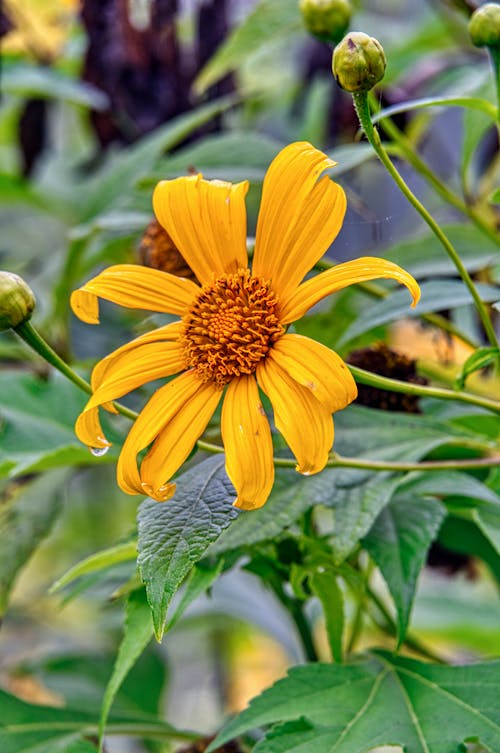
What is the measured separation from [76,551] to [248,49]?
0.87m

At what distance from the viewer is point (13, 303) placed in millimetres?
399

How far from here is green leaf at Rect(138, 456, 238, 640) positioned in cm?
35

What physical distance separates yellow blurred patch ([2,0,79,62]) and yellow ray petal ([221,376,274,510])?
0.78 m

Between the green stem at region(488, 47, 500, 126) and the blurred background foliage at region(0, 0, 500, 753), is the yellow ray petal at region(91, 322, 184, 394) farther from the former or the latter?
the green stem at region(488, 47, 500, 126)

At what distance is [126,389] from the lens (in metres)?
0.41

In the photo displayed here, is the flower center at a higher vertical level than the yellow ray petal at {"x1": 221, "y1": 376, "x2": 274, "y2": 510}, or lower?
higher

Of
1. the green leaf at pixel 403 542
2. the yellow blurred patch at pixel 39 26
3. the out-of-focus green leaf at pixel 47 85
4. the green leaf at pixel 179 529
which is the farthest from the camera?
the yellow blurred patch at pixel 39 26

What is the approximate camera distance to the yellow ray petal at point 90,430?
0.41 meters

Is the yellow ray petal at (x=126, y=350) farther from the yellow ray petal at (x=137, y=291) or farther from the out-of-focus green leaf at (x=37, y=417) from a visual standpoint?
the out-of-focus green leaf at (x=37, y=417)

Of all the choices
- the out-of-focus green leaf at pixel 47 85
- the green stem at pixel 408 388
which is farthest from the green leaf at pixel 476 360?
the out-of-focus green leaf at pixel 47 85

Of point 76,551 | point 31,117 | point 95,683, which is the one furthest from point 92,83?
point 76,551

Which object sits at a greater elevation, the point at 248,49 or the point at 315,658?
the point at 248,49

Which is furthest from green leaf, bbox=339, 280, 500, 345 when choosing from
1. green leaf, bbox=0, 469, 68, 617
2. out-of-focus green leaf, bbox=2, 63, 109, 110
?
out-of-focus green leaf, bbox=2, 63, 109, 110

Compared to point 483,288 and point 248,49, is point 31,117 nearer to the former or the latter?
point 248,49
